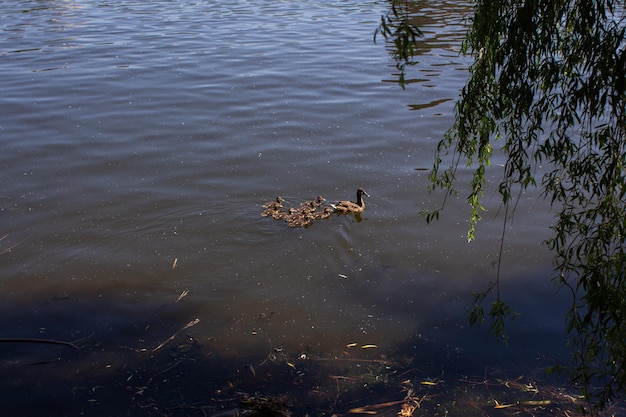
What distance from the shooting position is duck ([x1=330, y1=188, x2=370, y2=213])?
31.4 feet

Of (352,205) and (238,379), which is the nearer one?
(238,379)

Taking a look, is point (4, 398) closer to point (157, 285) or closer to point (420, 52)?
point (157, 285)

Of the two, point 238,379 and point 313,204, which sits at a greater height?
point 313,204

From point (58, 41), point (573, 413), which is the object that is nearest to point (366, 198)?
point (573, 413)

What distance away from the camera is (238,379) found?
6.68 m

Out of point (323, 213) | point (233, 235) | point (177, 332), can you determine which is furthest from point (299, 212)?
point (177, 332)

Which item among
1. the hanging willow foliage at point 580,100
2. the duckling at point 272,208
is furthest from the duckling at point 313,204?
Result: the hanging willow foliage at point 580,100

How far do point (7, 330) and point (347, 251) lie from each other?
12.9 ft

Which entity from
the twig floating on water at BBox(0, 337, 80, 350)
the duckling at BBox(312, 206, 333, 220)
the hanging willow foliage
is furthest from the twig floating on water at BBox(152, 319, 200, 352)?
the hanging willow foliage

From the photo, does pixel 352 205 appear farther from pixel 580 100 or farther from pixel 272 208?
pixel 580 100

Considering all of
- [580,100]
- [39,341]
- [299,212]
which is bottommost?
[39,341]

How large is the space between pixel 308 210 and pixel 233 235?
1036 mm

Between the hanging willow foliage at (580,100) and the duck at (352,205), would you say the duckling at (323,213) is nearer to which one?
the duck at (352,205)

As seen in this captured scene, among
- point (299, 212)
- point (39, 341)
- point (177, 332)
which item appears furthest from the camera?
point (299, 212)
